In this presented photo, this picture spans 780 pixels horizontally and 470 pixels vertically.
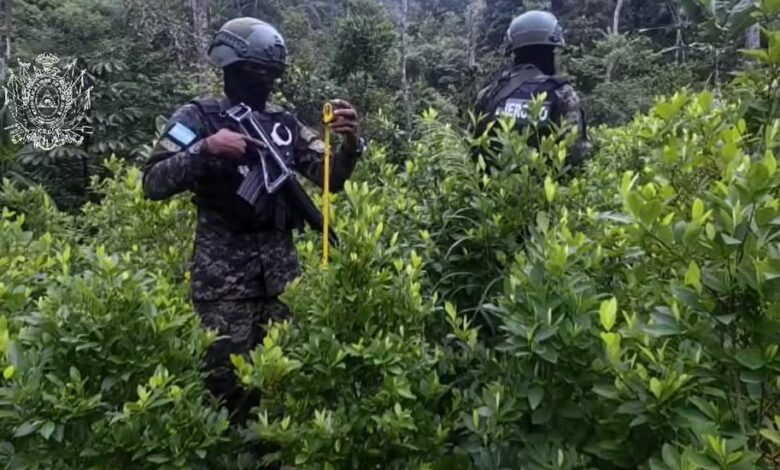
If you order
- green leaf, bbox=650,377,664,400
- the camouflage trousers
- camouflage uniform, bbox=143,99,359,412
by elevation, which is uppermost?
green leaf, bbox=650,377,664,400

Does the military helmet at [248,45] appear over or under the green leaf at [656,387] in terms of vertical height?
over

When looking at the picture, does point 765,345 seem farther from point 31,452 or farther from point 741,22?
point 31,452

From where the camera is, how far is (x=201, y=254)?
3.01 m

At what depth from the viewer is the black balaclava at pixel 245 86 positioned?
9.82 feet

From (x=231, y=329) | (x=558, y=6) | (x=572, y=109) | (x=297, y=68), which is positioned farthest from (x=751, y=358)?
(x=558, y=6)

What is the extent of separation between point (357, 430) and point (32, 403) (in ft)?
2.45

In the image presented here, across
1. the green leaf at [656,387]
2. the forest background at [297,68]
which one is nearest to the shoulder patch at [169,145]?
the green leaf at [656,387]

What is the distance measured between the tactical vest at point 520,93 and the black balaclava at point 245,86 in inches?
46.0

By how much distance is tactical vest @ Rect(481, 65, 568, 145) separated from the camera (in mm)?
3717

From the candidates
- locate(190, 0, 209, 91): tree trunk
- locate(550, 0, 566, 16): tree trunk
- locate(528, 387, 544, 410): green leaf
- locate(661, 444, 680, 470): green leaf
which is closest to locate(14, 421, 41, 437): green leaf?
locate(528, 387, 544, 410): green leaf

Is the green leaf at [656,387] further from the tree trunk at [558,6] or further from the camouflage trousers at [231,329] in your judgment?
the tree trunk at [558,6]

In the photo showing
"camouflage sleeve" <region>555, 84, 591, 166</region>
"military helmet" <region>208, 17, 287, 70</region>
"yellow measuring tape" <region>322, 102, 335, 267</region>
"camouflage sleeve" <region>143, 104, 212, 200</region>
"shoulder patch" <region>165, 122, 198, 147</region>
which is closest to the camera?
"yellow measuring tape" <region>322, 102, 335, 267</region>

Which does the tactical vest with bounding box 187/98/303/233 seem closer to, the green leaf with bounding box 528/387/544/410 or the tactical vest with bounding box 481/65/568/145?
the tactical vest with bounding box 481/65/568/145

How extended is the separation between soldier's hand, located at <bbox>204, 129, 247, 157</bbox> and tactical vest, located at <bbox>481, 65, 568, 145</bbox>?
1.46m
